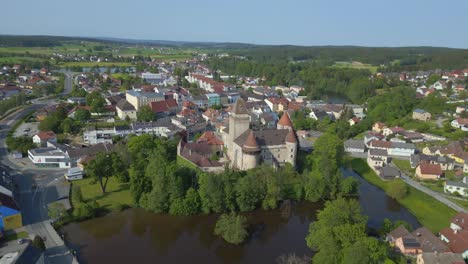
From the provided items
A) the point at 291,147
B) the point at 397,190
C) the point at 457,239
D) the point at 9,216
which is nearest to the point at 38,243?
the point at 9,216

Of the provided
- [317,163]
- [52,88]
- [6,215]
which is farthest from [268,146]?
[52,88]

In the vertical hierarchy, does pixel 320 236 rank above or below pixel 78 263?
above


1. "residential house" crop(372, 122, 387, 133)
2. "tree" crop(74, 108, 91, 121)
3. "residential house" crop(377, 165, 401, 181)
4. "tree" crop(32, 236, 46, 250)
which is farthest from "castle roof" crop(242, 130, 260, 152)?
"tree" crop(74, 108, 91, 121)

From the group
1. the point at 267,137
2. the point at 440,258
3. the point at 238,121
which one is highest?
the point at 238,121

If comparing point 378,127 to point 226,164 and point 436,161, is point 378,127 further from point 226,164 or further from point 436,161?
point 226,164

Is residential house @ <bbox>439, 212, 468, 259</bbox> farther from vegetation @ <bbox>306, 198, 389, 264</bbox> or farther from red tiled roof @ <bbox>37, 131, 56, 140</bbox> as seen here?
red tiled roof @ <bbox>37, 131, 56, 140</bbox>

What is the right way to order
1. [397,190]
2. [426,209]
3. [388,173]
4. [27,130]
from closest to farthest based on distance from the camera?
[426,209]
[397,190]
[388,173]
[27,130]

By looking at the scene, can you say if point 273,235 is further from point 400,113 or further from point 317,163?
point 400,113
